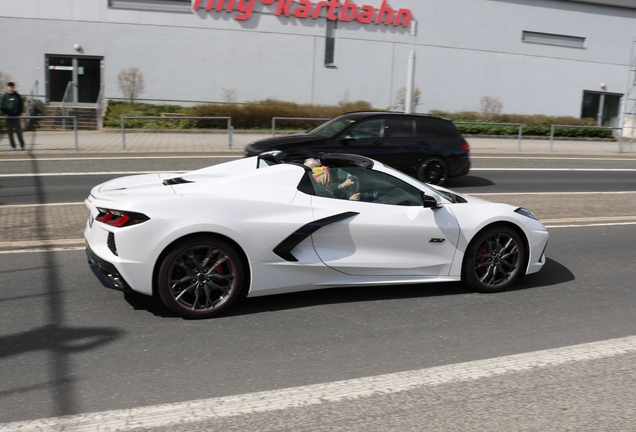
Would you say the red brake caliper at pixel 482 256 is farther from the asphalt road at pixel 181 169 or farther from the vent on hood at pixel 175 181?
the asphalt road at pixel 181 169

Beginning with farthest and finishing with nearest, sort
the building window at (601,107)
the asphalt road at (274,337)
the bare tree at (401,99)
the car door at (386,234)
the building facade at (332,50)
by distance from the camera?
1. the building window at (601,107)
2. the bare tree at (401,99)
3. the building facade at (332,50)
4. the car door at (386,234)
5. the asphalt road at (274,337)

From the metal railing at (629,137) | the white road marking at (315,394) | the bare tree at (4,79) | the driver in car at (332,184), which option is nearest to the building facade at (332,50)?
the bare tree at (4,79)

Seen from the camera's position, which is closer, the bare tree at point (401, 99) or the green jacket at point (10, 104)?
the green jacket at point (10, 104)

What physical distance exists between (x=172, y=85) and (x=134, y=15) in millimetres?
3632

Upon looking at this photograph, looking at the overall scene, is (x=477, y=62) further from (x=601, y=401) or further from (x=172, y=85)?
(x=601, y=401)

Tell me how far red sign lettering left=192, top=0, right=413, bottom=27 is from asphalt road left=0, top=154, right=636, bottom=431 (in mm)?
27233

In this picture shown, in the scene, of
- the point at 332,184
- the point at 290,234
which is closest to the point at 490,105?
the point at 332,184

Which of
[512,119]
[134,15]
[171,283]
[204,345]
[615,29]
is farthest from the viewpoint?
[615,29]

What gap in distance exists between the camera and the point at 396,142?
1434 centimetres

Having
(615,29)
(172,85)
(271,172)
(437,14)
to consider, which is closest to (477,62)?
(437,14)

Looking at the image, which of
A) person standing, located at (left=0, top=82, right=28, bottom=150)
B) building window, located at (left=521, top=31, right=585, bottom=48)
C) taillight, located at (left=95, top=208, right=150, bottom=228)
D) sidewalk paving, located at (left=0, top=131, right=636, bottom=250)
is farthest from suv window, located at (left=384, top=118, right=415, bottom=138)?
building window, located at (left=521, top=31, right=585, bottom=48)

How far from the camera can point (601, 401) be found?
446cm

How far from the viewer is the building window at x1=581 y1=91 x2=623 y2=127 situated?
4216 cm

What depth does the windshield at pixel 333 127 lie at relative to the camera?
1417cm
